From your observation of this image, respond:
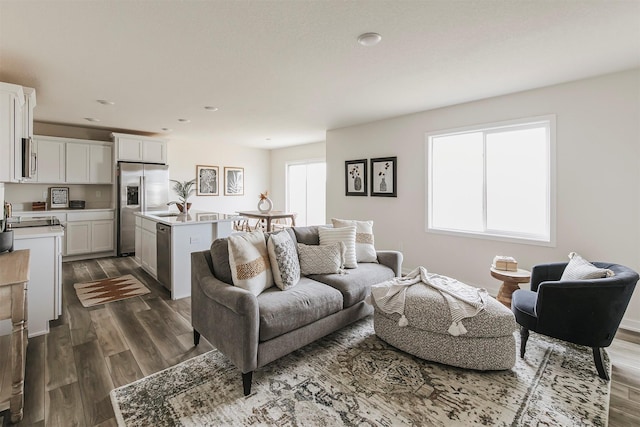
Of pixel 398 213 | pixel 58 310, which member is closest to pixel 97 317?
pixel 58 310

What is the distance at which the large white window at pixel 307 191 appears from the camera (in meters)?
7.48

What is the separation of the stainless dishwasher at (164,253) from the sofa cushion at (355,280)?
6.19ft

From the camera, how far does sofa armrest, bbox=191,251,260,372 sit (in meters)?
1.96

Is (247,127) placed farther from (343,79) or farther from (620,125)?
(620,125)

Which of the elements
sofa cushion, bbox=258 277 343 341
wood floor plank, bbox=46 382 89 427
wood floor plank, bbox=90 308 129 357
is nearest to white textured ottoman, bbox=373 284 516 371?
sofa cushion, bbox=258 277 343 341

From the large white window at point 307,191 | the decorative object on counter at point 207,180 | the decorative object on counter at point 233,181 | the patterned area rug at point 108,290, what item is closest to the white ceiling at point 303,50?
the patterned area rug at point 108,290

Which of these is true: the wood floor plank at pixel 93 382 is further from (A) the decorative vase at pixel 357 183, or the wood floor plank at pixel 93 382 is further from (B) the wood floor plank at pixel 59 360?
(A) the decorative vase at pixel 357 183

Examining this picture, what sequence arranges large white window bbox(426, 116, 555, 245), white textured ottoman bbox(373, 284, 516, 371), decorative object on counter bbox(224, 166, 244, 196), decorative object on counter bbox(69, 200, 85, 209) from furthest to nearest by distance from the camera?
decorative object on counter bbox(224, 166, 244, 196), decorative object on counter bbox(69, 200, 85, 209), large white window bbox(426, 116, 555, 245), white textured ottoman bbox(373, 284, 516, 371)

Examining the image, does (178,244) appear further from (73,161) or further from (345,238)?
(73,161)

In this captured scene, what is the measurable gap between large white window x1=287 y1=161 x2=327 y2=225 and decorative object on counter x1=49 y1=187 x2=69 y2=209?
15.1 ft

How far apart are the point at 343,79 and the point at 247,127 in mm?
2922

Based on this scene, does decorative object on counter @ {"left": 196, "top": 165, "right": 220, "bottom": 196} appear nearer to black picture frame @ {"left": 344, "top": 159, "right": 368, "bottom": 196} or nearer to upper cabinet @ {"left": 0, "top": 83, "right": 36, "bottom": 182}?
black picture frame @ {"left": 344, "top": 159, "right": 368, "bottom": 196}

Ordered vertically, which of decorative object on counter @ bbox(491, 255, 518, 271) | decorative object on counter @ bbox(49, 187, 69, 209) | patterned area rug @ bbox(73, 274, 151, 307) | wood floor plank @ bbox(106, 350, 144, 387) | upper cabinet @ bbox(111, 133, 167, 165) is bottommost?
wood floor plank @ bbox(106, 350, 144, 387)

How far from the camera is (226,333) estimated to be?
2121mm
